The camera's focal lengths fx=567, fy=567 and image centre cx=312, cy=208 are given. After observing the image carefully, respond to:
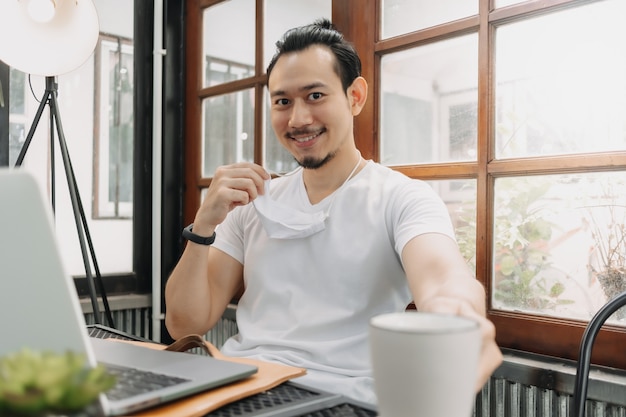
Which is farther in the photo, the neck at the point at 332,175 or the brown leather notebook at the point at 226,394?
the neck at the point at 332,175

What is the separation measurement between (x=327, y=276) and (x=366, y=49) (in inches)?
31.7

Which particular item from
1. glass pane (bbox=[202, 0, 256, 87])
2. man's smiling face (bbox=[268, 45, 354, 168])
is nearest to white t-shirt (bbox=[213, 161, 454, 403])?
man's smiling face (bbox=[268, 45, 354, 168])

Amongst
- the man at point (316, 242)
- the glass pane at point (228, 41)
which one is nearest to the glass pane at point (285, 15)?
the glass pane at point (228, 41)

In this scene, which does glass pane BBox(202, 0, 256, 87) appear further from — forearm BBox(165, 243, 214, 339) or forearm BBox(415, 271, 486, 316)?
forearm BBox(415, 271, 486, 316)

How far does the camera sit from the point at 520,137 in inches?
54.6

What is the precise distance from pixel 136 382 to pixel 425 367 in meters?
0.34

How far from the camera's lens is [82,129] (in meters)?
2.28

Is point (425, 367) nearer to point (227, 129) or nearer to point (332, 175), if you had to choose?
point (332, 175)

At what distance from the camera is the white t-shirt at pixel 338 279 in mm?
1136

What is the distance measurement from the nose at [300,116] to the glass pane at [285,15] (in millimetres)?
684

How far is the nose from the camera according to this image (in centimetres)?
133

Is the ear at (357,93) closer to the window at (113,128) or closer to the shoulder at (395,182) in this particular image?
the shoulder at (395,182)

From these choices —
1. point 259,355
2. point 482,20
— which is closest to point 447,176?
point 482,20

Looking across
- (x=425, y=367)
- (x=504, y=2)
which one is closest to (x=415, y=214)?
(x=504, y=2)
